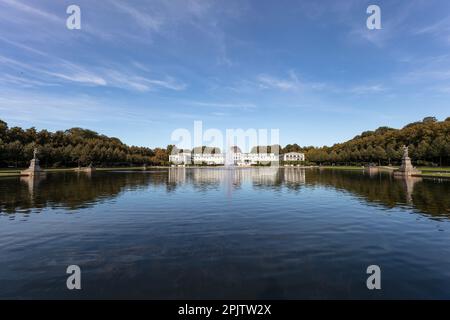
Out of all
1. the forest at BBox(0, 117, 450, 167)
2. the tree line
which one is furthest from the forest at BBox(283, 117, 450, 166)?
the tree line

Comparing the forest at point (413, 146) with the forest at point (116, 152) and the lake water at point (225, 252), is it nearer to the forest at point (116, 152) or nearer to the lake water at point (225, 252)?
the forest at point (116, 152)

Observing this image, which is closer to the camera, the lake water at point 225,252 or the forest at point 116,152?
the lake water at point 225,252

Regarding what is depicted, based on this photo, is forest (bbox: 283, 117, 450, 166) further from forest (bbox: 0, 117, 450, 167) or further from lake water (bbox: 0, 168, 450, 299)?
lake water (bbox: 0, 168, 450, 299)

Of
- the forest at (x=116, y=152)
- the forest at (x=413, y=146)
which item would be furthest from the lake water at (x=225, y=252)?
the forest at (x=413, y=146)

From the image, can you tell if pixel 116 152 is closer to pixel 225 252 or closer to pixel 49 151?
pixel 49 151

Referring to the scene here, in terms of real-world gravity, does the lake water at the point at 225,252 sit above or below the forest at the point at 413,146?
below

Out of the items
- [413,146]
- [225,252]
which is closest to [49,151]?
[225,252]

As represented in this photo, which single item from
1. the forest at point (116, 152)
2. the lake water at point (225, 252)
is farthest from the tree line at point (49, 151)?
the lake water at point (225, 252)

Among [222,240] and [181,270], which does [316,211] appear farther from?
[181,270]

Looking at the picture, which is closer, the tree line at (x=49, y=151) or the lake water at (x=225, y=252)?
A: the lake water at (x=225, y=252)

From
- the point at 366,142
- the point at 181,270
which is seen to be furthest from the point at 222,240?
the point at 366,142

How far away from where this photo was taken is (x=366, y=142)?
143625mm

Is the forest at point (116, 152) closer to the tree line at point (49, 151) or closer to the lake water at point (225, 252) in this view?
the tree line at point (49, 151)

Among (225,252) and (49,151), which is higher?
(49,151)
